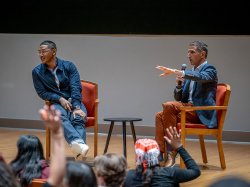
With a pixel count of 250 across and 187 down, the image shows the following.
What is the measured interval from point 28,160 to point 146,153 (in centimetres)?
73

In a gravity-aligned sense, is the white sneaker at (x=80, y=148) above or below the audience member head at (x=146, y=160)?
below

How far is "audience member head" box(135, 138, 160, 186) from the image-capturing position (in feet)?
12.4

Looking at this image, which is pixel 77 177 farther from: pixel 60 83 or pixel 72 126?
pixel 60 83

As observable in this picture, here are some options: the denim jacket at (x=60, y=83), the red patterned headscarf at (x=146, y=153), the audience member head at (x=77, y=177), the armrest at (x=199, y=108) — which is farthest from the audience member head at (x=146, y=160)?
the denim jacket at (x=60, y=83)

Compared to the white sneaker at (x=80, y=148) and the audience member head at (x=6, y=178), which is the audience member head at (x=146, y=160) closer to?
the audience member head at (x=6, y=178)

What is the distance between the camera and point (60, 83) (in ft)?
22.2

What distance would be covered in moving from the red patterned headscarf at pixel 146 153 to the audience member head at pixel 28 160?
62cm

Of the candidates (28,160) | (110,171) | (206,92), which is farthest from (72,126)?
(110,171)

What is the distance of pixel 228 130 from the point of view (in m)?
8.81

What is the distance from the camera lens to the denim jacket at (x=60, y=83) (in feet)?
22.0

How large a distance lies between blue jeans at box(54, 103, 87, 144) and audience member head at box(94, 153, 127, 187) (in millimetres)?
3008

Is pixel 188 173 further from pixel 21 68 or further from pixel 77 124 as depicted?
pixel 21 68

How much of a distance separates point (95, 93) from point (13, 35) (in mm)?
3361
